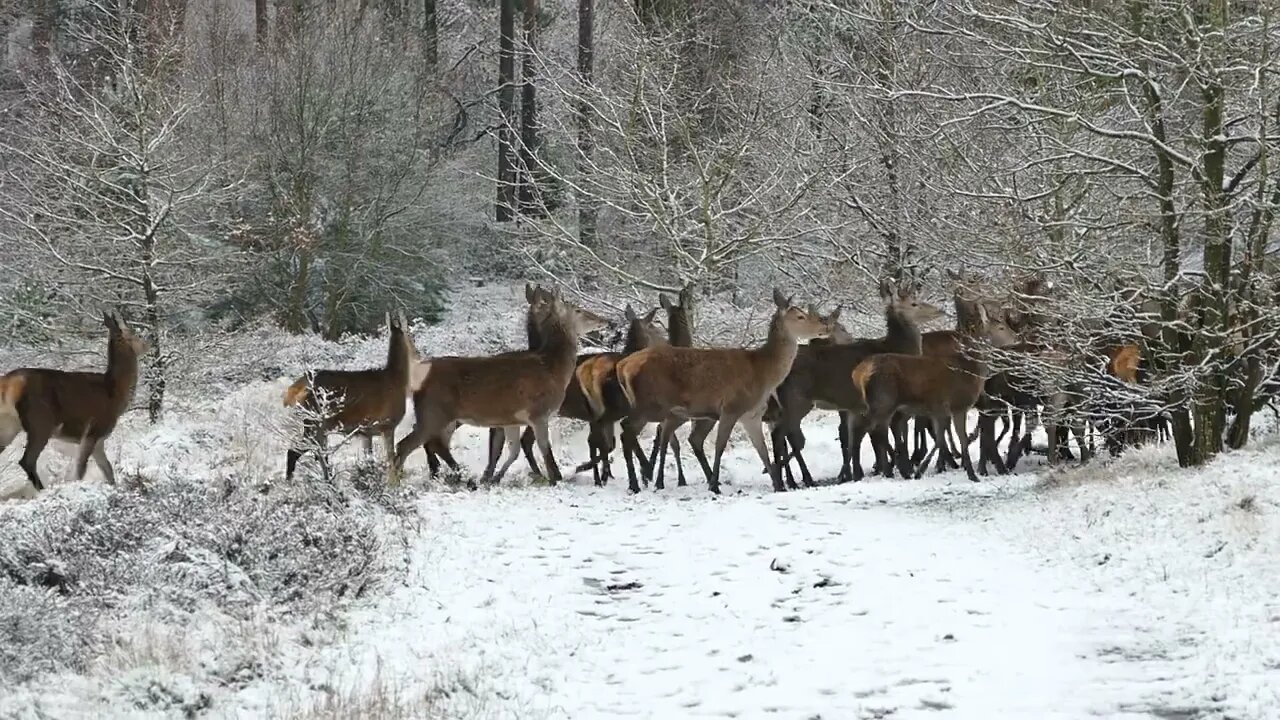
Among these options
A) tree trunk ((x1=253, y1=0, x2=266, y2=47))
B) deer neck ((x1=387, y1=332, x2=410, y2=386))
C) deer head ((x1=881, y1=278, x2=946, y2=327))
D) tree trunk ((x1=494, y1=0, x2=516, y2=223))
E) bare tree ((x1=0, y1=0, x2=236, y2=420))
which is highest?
tree trunk ((x1=253, y1=0, x2=266, y2=47))

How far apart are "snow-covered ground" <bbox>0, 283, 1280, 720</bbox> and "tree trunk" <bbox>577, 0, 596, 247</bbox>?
12.2 metres

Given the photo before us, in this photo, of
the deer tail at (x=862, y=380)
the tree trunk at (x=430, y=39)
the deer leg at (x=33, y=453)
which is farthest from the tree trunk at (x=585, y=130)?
the deer leg at (x=33, y=453)

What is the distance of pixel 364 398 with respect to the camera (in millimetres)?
13664

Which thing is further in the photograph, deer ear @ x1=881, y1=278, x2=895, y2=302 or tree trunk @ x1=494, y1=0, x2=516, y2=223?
tree trunk @ x1=494, y1=0, x2=516, y2=223

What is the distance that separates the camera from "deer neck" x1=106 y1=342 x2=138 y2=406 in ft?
48.8

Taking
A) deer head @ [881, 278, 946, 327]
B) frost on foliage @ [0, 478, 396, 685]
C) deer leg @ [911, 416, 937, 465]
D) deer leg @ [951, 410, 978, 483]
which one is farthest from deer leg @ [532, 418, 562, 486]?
deer head @ [881, 278, 946, 327]

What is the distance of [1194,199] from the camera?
11.4 meters

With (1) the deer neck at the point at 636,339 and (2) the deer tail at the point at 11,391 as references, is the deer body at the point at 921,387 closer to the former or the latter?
(1) the deer neck at the point at 636,339

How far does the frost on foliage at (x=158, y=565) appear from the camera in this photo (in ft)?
23.5

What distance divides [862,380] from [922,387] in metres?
0.63

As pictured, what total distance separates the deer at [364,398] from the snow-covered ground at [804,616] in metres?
1.71

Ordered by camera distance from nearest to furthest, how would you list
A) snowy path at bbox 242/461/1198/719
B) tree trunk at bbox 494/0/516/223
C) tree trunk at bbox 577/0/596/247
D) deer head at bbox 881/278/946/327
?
snowy path at bbox 242/461/1198/719
deer head at bbox 881/278/946/327
tree trunk at bbox 577/0/596/247
tree trunk at bbox 494/0/516/223

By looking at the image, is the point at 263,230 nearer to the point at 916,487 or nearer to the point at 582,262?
the point at 582,262

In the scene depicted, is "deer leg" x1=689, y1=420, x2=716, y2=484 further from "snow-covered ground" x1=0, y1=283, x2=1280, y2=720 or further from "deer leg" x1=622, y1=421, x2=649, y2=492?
"snow-covered ground" x1=0, y1=283, x2=1280, y2=720
